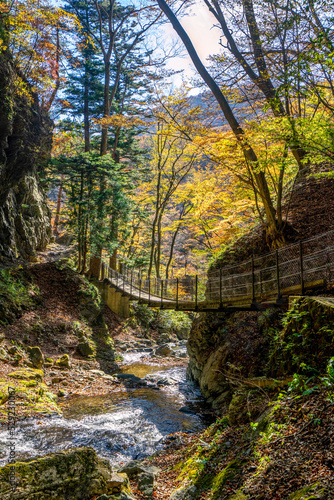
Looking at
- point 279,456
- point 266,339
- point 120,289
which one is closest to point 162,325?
point 120,289

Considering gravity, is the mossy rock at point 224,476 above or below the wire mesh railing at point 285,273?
below

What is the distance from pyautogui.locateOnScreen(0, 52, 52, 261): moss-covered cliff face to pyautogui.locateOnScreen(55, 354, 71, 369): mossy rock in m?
4.33

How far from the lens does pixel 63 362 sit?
784 cm

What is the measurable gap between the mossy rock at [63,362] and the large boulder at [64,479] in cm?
524

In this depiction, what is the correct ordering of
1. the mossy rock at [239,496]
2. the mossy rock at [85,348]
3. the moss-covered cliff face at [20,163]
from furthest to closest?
the mossy rock at [85,348] < the moss-covered cliff face at [20,163] < the mossy rock at [239,496]

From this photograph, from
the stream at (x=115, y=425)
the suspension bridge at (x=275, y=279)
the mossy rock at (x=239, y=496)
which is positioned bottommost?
the stream at (x=115, y=425)

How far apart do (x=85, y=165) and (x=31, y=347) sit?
24.1 feet

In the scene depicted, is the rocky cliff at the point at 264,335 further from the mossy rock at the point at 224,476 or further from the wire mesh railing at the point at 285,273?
the mossy rock at the point at 224,476

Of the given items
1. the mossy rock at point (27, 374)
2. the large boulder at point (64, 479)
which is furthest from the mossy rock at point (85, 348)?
the large boulder at point (64, 479)

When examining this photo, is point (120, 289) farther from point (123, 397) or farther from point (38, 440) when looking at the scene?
point (38, 440)

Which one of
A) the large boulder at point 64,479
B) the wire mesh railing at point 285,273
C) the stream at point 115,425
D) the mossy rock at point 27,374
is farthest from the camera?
the mossy rock at point 27,374

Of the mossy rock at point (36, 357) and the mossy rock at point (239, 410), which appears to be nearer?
the mossy rock at point (239, 410)

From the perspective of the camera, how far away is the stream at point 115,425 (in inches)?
168

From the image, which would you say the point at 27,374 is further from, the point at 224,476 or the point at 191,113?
the point at 191,113
